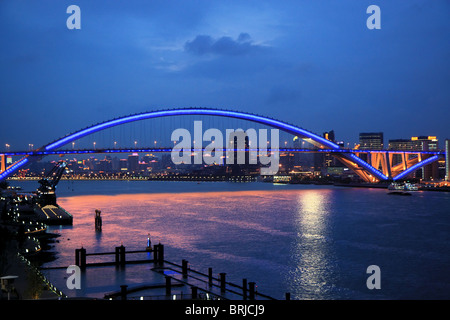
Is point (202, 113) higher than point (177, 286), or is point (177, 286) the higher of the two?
point (202, 113)

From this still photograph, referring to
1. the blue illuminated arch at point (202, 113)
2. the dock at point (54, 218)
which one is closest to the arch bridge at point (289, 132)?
the blue illuminated arch at point (202, 113)

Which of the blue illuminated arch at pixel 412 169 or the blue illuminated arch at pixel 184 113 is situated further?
the blue illuminated arch at pixel 412 169

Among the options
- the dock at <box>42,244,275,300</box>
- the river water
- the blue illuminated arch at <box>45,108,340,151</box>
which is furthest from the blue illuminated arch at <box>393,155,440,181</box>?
the dock at <box>42,244,275,300</box>

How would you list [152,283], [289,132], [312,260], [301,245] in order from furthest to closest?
[289,132] < [301,245] < [312,260] < [152,283]

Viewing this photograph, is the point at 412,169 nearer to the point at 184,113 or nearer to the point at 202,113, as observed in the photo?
the point at 202,113

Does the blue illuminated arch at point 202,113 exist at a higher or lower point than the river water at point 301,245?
higher

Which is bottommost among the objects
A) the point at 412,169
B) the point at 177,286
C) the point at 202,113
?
the point at 177,286

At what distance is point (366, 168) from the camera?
6188 centimetres

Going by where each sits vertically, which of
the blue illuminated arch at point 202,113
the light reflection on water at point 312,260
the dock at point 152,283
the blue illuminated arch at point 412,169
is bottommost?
the light reflection on water at point 312,260

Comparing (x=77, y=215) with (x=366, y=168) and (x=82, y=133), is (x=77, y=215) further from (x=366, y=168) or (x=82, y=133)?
(x=366, y=168)

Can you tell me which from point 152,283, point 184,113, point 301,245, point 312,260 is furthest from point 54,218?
point 184,113

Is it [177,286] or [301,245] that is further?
[301,245]

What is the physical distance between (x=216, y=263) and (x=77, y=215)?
18742mm

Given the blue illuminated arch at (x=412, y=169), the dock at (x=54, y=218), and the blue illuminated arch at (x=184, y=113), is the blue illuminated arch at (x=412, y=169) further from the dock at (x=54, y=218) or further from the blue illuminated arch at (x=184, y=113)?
the dock at (x=54, y=218)
